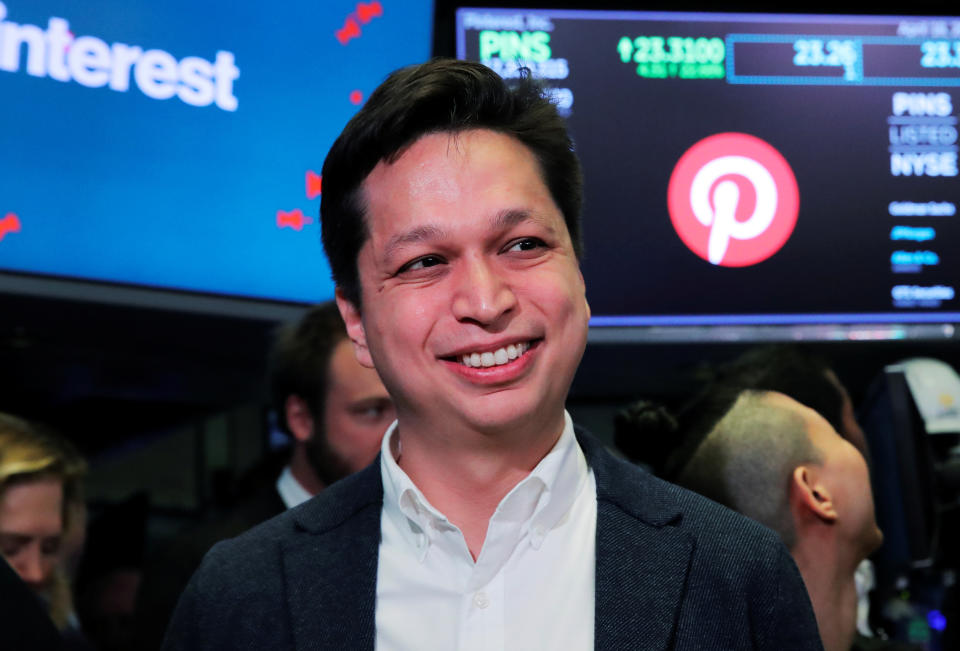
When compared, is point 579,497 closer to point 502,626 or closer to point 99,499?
point 502,626

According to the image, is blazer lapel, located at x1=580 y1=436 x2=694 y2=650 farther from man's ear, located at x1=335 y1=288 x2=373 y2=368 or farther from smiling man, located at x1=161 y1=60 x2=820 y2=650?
man's ear, located at x1=335 y1=288 x2=373 y2=368

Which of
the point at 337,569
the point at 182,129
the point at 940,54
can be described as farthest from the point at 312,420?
the point at 940,54

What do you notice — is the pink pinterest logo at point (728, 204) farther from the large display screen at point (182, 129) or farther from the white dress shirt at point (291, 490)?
the white dress shirt at point (291, 490)

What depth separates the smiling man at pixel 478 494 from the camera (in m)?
1.27

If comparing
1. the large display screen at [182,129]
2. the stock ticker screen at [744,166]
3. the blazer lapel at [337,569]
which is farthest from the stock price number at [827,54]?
the blazer lapel at [337,569]

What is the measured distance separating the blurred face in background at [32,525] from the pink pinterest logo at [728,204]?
1.60m

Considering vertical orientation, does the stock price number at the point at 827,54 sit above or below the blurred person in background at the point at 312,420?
above

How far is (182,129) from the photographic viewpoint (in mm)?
2188

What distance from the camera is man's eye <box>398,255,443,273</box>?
1353 mm

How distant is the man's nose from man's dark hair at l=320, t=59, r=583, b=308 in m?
0.17

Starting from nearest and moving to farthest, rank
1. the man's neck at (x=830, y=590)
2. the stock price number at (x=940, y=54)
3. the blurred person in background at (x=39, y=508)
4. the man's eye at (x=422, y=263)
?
the man's eye at (x=422, y=263), the man's neck at (x=830, y=590), the stock price number at (x=940, y=54), the blurred person in background at (x=39, y=508)

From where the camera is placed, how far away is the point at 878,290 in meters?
2.31

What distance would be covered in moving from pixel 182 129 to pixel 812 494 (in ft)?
4.54

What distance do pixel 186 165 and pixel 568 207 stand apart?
1.02 meters
